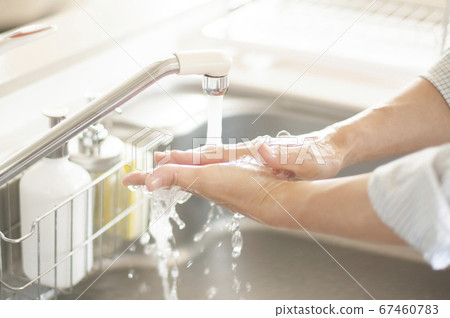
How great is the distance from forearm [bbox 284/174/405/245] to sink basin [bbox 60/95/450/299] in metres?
0.31

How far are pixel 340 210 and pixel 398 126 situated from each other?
251 mm

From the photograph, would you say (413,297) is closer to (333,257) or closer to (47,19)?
(333,257)

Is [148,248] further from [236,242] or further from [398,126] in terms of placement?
[398,126]

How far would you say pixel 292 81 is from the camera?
1.10 meters

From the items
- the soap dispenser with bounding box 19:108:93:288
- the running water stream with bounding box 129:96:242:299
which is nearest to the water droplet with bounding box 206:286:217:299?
the running water stream with bounding box 129:96:242:299

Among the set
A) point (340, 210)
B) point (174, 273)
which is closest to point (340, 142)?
point (340, 210)

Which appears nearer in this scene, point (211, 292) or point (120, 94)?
point (120, 94)

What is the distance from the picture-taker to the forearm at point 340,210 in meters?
0.56

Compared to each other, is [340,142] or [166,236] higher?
[340,142]

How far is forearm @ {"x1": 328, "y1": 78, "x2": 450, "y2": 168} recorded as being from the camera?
0.81 metres

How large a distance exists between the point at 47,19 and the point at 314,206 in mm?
524

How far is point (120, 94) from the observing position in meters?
0.65

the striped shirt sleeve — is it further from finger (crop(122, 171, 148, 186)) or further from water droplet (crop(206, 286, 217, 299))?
water droplet (crop(206, 286, 217, 299))
